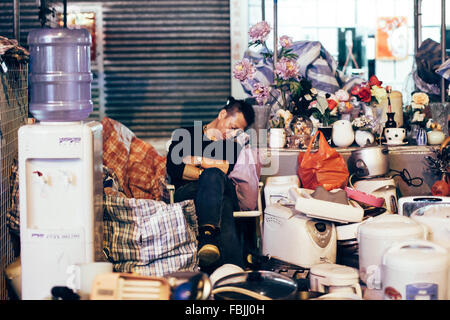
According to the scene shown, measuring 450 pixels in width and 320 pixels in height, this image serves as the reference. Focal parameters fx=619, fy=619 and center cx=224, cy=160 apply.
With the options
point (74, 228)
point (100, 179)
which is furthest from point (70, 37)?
point (74, 228)

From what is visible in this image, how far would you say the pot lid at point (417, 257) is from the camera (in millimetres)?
3346

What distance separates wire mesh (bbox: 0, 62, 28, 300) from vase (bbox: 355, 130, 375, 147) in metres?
2.83

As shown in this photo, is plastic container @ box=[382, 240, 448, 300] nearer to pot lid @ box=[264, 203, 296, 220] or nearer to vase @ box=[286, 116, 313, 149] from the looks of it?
pot lid @ box=[264, 203, 296, 220]

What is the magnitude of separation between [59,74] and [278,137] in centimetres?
198

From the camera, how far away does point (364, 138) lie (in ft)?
17.9

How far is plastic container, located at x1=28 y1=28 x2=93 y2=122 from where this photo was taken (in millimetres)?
4613

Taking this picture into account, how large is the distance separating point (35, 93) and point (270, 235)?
2110 millimetres

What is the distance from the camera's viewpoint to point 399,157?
18.0 feet

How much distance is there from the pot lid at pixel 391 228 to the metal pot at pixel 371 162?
1109mm

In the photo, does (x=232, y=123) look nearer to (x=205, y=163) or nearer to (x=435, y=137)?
(x=205, y=163)

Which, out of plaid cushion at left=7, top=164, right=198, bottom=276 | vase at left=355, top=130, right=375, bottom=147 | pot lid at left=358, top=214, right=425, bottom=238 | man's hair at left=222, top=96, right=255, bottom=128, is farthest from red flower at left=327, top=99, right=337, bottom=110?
plaid cushion at left=7, top=164, right=198, bottom=276

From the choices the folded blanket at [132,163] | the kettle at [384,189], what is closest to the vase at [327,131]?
the kettle at [384,189]

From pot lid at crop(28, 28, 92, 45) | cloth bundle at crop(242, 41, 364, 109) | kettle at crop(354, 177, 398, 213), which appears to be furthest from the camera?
cloth bundle at crop(242, 41, 364, 109)

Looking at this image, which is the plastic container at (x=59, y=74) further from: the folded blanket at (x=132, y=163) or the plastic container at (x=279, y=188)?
the plastic container at (x=279, y=188)
